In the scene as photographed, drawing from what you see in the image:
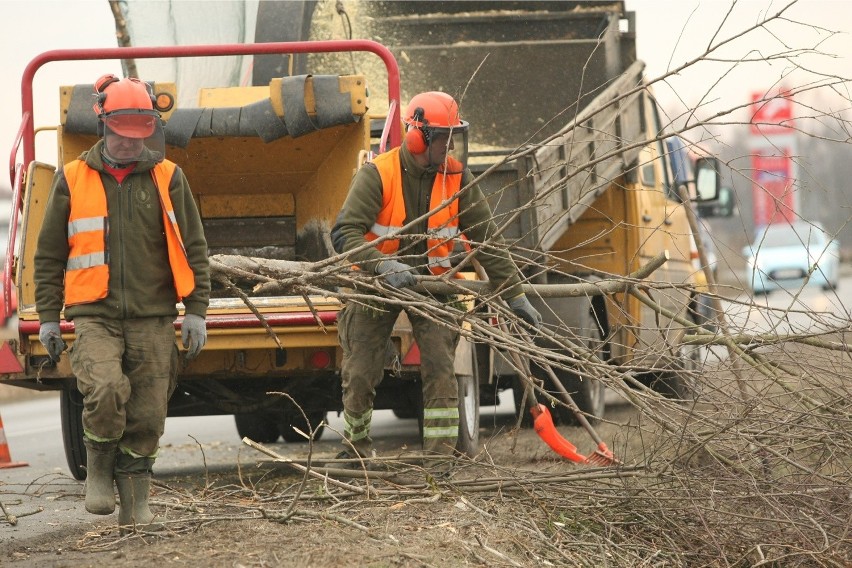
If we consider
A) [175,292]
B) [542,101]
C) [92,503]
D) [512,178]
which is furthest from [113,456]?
[542,101]

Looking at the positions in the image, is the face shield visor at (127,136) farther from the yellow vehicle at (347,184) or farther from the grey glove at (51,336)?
the yellow vehicle at (347,184)

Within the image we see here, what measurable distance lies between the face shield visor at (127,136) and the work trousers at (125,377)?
0.65 m

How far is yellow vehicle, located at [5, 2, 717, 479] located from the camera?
663 cm

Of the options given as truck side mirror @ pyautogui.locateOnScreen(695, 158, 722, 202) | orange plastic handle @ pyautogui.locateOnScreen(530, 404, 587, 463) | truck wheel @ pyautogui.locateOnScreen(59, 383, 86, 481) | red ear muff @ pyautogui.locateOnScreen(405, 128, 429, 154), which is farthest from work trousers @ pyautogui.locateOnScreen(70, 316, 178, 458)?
truck side mirror @ pyautogui.locateOnScreen(695, 158, 722, 202)

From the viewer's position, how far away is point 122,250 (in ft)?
16.8

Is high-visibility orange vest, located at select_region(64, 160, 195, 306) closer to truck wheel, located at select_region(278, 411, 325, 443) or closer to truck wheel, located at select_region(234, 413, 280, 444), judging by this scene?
truck wheel, located at select_region(278, 411, 325, 443)

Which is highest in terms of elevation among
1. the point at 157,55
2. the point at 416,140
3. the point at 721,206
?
the point at 157,55

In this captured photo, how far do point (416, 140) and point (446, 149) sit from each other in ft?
0.76

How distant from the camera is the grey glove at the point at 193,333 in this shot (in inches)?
209

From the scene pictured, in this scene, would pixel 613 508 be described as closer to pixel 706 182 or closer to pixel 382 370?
pixel 382 370

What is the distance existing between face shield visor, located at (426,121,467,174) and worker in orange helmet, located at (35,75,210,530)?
56.5 inches

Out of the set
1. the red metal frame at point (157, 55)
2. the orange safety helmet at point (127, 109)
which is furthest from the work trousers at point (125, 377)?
the red metal frame at point (157, 55)

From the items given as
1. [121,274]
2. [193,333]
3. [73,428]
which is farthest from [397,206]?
[73,428]

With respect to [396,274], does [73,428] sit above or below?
below
